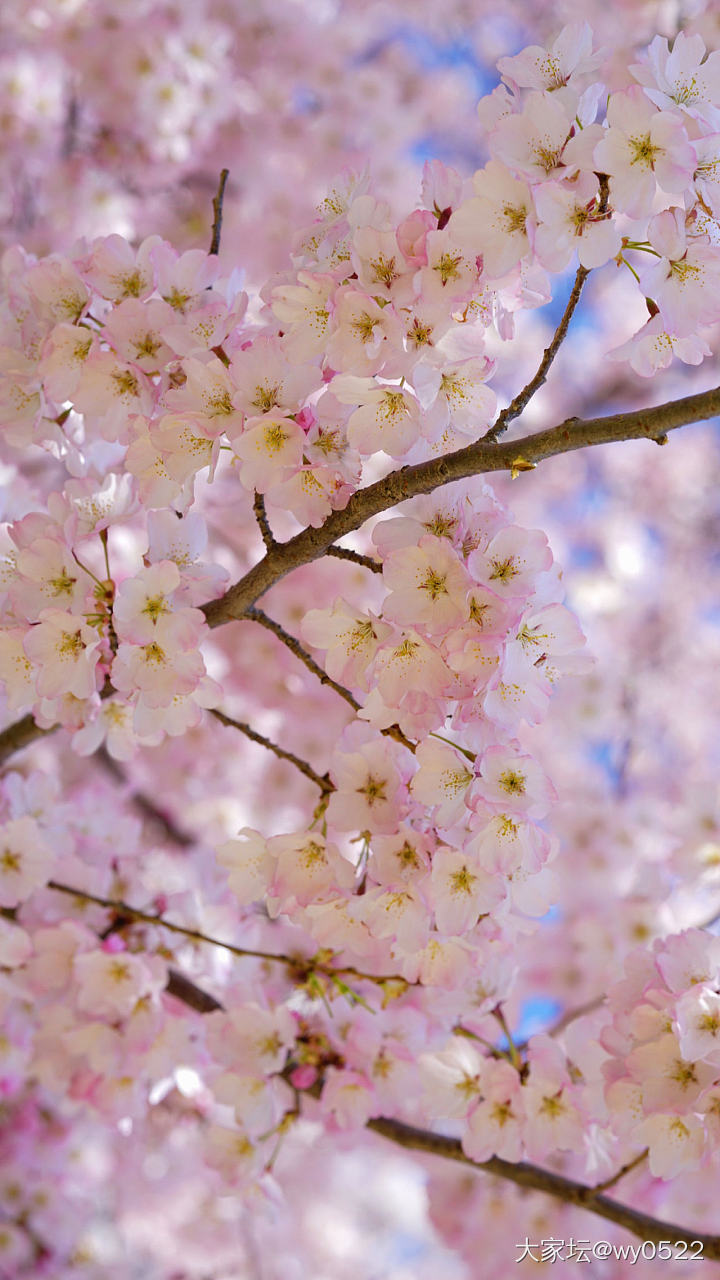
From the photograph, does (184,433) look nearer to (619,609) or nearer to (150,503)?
(150,503)

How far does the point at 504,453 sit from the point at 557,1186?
109cm

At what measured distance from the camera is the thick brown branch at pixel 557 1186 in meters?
1.39

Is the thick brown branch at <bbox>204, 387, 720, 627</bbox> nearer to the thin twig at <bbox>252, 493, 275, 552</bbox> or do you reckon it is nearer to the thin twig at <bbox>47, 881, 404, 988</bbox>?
the thin twig at <bbox>252, 493, 275, 552</bbox>

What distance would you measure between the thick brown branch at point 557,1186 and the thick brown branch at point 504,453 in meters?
0.95

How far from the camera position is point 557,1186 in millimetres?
1499

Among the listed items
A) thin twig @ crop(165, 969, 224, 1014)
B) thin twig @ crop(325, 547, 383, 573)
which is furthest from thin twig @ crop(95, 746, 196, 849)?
thin twig @ crop(325, 547, 383, 573)

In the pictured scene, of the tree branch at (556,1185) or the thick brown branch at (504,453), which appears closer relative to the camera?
the thick brown branch at (504,453)

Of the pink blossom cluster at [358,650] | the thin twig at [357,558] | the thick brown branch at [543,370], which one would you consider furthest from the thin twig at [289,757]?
the thick brown branch at [543,370]

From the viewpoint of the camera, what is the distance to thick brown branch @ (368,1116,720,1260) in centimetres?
139

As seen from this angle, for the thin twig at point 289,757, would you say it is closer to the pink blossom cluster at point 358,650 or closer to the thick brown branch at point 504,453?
the pink blossom cluster at point 358,650

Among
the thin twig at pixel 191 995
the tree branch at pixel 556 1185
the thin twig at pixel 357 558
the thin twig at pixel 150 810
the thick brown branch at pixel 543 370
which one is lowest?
the tree branch at pixel 556 1185

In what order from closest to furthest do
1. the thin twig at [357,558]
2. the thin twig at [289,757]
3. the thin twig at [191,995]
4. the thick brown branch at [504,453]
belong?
the thick brown branch at [504,453], the thin twig at [357,558], the thin twig at [289,757], the thin twig at [191,995]

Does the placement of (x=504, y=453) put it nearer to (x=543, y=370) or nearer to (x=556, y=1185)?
(x=543, y=370)

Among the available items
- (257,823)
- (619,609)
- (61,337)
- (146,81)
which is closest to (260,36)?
(146,81)
